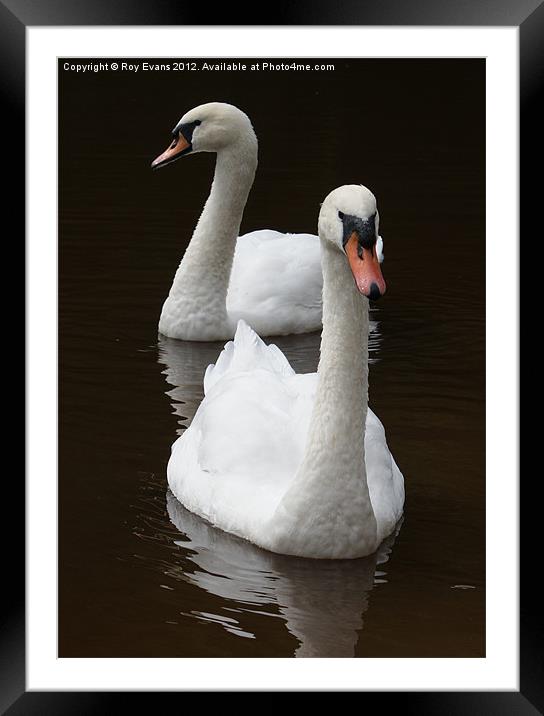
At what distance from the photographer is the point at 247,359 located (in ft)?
30.2

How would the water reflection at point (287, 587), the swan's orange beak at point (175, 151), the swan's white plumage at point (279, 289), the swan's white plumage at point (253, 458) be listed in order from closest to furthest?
the water reflection at point (287, 587)
the swan's white plumage at point (253, 458)
the swan's orange beak at point (175, 151)
the swan's white plumage at point (279, 289)

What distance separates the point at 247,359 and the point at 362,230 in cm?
236

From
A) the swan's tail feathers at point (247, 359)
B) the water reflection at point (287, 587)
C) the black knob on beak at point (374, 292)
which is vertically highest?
the black knob on beak at point (374, 292)

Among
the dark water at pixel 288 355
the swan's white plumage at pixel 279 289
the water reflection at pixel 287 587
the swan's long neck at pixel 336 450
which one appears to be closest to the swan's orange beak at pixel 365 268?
the swan's long neck at pixel 336 450

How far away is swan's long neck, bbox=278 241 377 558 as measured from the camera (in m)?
7.60

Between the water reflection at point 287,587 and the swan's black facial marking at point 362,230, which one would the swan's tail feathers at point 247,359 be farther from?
the swan's black facial marking at point 362,230

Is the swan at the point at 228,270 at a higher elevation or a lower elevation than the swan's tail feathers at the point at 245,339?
higher

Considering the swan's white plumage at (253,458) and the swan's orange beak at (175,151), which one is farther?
the swan's orange beak at (175,151)

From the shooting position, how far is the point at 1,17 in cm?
588

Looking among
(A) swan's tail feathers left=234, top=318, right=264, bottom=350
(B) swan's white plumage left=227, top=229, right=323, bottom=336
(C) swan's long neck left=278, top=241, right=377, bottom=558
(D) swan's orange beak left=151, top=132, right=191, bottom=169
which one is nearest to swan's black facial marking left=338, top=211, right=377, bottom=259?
(C) swan's long neck left=278, top=241, right=377, bottom=558

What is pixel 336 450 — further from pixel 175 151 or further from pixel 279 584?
pixel 175 151

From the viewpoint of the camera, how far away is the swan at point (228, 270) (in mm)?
12266

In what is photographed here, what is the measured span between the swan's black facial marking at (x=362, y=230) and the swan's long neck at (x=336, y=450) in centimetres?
53

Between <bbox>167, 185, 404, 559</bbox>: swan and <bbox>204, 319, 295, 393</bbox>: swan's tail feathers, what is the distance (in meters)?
0.42
